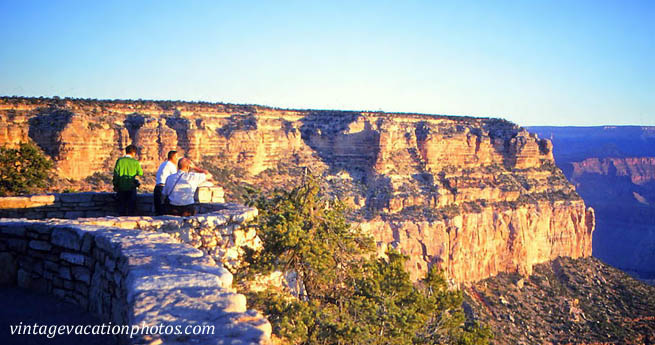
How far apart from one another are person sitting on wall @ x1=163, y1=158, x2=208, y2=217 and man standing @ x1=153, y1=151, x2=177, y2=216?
1.31 ft

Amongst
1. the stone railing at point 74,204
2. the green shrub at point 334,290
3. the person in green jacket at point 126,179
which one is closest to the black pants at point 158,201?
the stone railing at point 74,204

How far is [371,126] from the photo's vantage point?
41.2m

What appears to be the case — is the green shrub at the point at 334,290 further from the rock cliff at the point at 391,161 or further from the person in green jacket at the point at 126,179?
the rock cliff at the point at 391,161

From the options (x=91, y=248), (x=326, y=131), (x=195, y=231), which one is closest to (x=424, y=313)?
(x=195, y=231)

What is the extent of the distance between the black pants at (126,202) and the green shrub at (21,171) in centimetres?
624

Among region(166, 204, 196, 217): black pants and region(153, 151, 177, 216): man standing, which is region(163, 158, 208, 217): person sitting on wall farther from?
region(153, 151, 177, 216): man standing

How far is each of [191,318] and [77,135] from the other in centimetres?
2742

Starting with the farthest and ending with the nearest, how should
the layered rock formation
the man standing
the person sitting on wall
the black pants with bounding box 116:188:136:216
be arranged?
the layered rock formation, the black pants with bounding box 116:188:136:216, the man standing, the person sitting on wall

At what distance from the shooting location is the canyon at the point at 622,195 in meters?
84.1

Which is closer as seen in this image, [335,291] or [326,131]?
[335,291]

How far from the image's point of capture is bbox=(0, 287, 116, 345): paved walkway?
4402 millimetres

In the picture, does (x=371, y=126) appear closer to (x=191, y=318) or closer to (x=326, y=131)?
(x=326, y=131)

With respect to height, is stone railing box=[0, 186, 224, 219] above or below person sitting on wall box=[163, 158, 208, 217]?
below

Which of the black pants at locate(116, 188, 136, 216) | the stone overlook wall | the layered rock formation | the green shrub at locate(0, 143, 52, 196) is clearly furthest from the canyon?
the stone overlook wall
